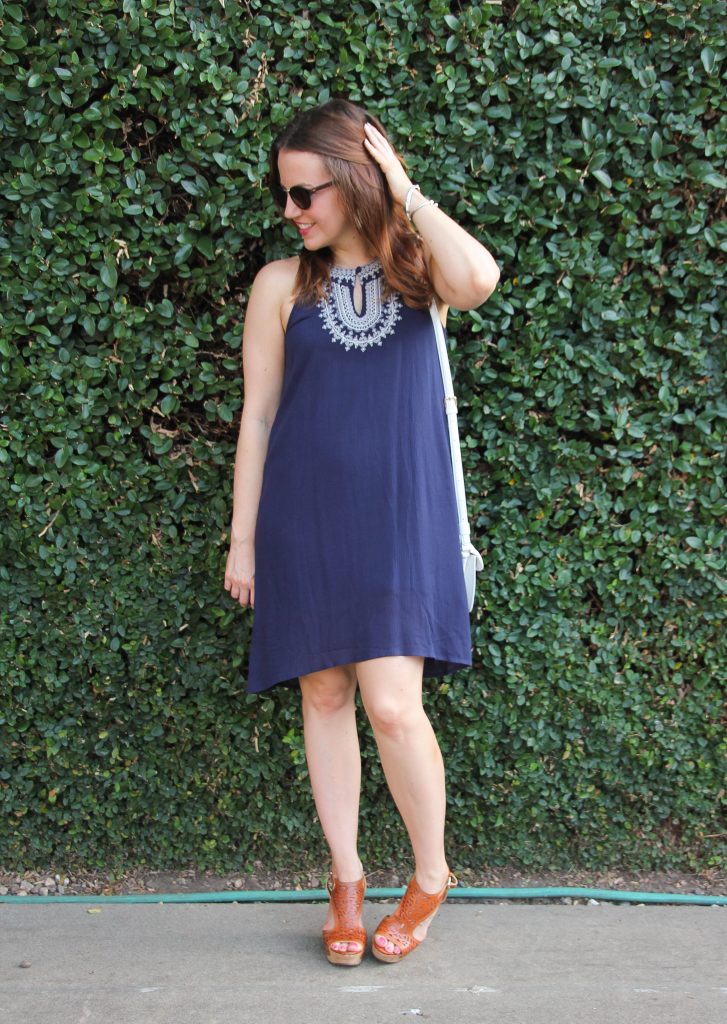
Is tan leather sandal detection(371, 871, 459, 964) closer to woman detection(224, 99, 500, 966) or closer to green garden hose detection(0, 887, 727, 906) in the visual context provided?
woman detection(224, 99, 500, 966)

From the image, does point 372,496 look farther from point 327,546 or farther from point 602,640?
point 602,640

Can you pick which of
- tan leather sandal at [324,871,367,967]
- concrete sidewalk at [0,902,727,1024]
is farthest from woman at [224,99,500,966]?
concrete sidewalk at [0,902,727,1024]

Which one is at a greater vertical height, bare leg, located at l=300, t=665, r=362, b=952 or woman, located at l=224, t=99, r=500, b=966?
woman, located at l=224, t=99, r=500, b=966

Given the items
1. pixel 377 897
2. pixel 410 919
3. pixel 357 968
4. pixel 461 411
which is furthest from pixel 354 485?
pixel 377 897

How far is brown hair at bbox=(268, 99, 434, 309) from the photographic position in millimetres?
2463

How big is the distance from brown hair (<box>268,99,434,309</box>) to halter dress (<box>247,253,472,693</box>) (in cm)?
5

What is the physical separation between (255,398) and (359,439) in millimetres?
333

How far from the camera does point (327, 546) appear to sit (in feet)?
8.44

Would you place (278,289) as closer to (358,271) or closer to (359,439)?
(358,271)

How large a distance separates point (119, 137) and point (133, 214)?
0.23 metres

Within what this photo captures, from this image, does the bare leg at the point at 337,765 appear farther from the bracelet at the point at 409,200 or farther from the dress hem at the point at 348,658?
the bracelet at the point at 409,200

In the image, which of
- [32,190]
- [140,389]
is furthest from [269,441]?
A: [32,190]

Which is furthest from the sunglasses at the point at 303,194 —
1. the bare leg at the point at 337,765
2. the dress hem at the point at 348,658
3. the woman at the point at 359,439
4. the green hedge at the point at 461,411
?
the bare leg at the point at 337,765

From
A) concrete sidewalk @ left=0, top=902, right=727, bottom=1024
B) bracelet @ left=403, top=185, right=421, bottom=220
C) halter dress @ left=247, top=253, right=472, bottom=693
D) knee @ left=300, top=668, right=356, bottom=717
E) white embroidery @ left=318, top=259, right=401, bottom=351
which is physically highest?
bracelet @ left=403, top=185, right=421, bottom=220
